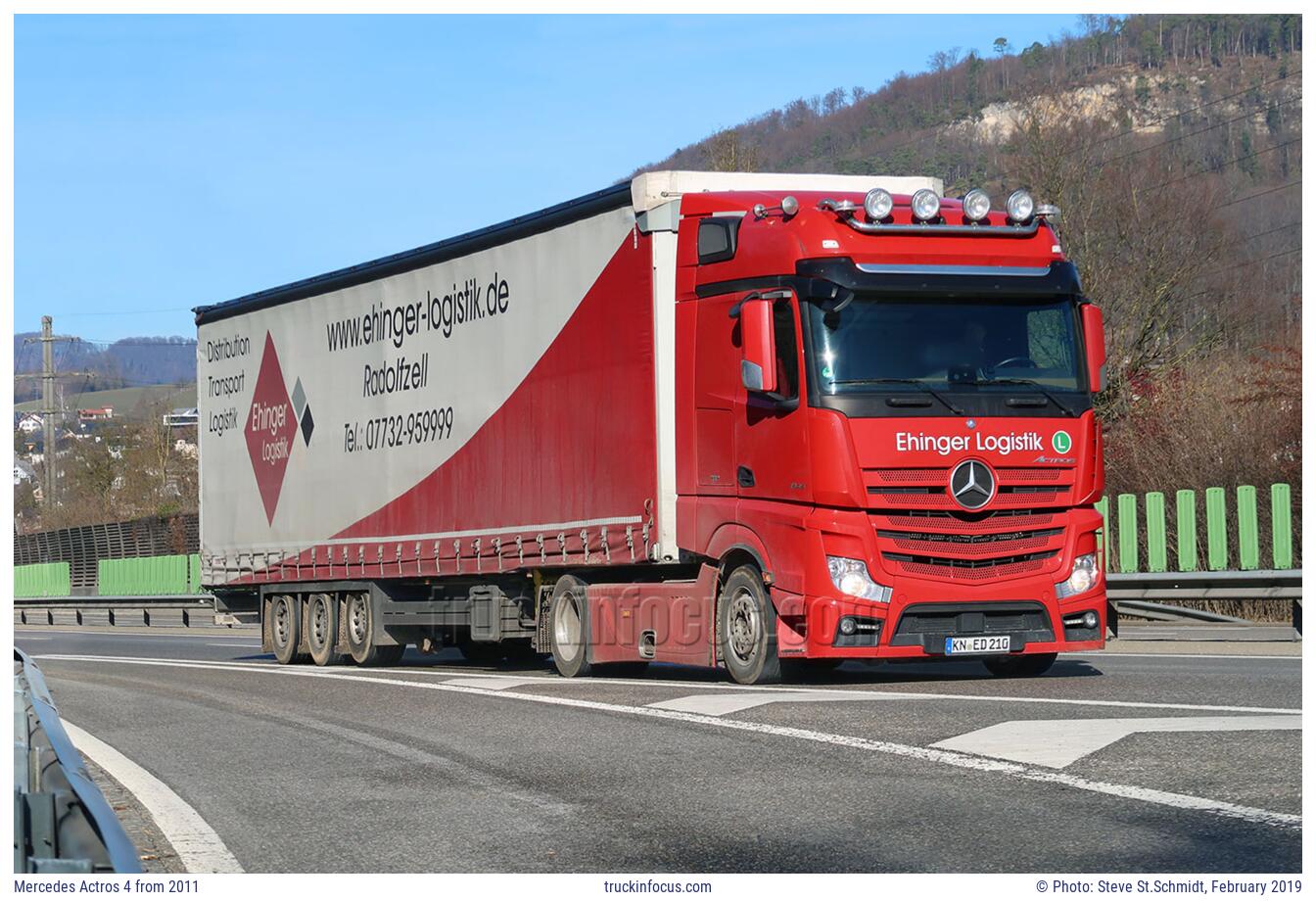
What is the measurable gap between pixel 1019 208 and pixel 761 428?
8.19ft

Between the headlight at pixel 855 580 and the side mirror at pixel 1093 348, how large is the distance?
220 centimetres

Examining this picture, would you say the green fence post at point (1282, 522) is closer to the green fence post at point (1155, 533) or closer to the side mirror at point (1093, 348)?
the green fence post at point (1155, 533)

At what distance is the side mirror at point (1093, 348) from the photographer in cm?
1347

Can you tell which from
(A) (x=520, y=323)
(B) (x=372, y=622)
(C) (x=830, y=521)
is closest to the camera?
(C) (x=830, y=521)

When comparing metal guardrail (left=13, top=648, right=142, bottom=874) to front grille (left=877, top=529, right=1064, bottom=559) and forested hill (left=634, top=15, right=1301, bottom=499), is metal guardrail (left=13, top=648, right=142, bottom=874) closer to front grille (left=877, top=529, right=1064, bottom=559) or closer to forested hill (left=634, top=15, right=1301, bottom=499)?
front grille (left=877, top=529, right=1064, bottom=559)

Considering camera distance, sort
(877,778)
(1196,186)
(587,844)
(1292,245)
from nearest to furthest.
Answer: (587,844) < (877,778) < (1196,186) < (1292,245)

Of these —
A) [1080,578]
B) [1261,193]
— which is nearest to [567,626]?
[1080,578]

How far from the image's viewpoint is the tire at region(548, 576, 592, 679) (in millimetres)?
15836

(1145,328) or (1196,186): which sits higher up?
(1196,186)

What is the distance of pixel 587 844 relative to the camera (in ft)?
22.2

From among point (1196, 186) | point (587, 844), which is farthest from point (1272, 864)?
point (1196, 186)

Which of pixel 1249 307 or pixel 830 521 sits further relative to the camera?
pixel 1249 307

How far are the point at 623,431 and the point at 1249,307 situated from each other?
25.5 m
